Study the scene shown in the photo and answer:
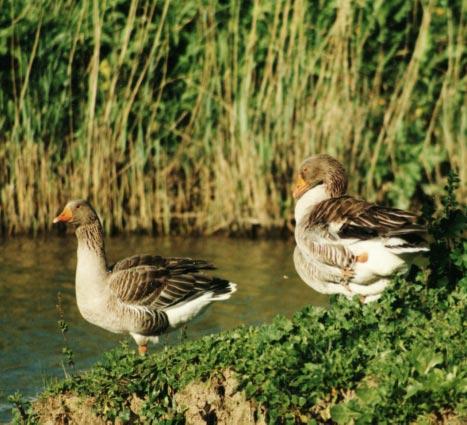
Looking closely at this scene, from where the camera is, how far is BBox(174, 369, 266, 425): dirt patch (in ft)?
23.3

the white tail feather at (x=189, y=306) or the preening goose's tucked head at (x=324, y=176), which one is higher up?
the preening goose's tucked head at (x=324, y=176)

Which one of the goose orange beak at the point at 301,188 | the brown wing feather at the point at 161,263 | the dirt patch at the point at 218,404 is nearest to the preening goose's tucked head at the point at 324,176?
the goose orange beak at the point at 301,188

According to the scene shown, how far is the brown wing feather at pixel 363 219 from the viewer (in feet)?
29.1

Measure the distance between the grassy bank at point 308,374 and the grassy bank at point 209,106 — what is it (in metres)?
6.41

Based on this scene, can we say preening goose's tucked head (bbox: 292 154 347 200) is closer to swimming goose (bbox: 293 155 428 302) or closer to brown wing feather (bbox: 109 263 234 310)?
swimming goose (bbox: 293 155 428 302)

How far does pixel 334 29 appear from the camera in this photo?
546 inches

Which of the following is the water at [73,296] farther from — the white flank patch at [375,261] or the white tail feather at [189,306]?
the white flank patch at [375,261]

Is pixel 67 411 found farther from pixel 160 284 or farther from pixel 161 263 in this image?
pixel 161 263

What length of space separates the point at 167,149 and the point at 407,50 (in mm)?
3256

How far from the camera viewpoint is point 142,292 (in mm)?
9750

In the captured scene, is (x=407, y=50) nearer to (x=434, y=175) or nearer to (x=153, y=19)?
(x=434, y=175)

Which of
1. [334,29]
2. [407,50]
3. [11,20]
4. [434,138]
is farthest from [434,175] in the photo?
[11,20]

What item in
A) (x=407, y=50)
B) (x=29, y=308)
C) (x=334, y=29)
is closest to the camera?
(x=29, y=308)

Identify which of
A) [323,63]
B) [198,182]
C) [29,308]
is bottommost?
[29,308]
